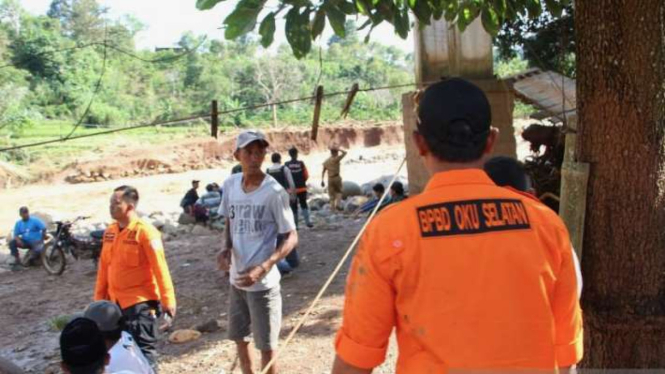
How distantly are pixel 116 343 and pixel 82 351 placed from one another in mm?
601

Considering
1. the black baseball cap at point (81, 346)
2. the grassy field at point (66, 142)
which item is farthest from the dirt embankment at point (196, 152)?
the black baseball cap at point (81, 346)

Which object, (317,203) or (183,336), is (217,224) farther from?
(183,336)

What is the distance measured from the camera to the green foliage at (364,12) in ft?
7.13

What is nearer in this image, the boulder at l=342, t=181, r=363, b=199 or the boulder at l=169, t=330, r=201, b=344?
the boulder at l=169, t=330, r=201, b=344

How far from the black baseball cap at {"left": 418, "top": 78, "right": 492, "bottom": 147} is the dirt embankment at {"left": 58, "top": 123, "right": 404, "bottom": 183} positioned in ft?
91.6

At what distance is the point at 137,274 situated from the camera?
13.1 ft

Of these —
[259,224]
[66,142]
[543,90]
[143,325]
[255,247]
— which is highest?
[543,90]

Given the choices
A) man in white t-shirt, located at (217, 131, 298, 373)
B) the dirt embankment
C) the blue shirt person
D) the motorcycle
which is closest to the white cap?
man in white t-shirt, located at (217, 131, 298, 373)

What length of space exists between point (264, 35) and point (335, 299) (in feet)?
16.8

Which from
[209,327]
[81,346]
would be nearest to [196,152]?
[209,327]

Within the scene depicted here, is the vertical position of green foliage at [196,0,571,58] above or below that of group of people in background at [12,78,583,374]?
above

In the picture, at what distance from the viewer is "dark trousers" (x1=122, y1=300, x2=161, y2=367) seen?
3922 millimetres

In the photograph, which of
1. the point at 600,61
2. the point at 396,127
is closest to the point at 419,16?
the point at 600,61

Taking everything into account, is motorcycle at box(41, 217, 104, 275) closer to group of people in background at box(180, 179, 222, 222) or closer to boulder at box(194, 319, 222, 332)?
group of people in background at box(180, 179, 222, 222)
